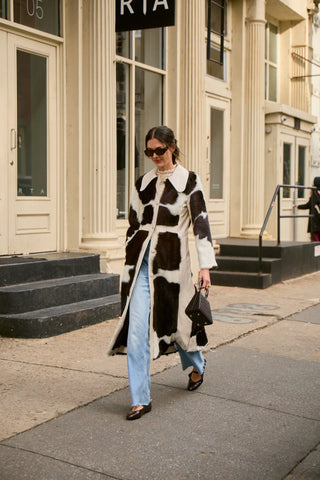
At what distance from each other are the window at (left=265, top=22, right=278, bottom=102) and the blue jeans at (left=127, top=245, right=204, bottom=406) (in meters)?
11.7

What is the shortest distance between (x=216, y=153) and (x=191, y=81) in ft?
7.69

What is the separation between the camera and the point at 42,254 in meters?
8.67

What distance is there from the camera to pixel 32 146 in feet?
28.8

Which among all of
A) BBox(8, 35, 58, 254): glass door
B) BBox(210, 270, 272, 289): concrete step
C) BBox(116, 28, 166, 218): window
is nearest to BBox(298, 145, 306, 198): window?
BBox(210, 270, 272, 289): concrete step

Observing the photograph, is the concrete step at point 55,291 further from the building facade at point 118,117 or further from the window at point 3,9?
the window at point 3,9

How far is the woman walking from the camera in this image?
461cm

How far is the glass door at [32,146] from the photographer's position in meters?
8.41

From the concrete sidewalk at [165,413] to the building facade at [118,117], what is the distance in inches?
92.9

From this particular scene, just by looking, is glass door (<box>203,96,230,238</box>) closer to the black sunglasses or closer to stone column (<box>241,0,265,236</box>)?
stone column (<box>241,0,265,236</box>)

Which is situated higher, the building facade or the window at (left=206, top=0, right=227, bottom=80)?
the window at (left=206, top=0, right=227, bottom=80)

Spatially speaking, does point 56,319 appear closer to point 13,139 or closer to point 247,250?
point 13,139

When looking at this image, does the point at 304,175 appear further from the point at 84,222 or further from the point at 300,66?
the point at 84,222

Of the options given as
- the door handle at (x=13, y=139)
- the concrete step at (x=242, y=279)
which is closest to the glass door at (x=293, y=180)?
the concrete step at (x=242, y=279)

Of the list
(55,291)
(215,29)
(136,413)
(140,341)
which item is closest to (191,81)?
(215,29)
